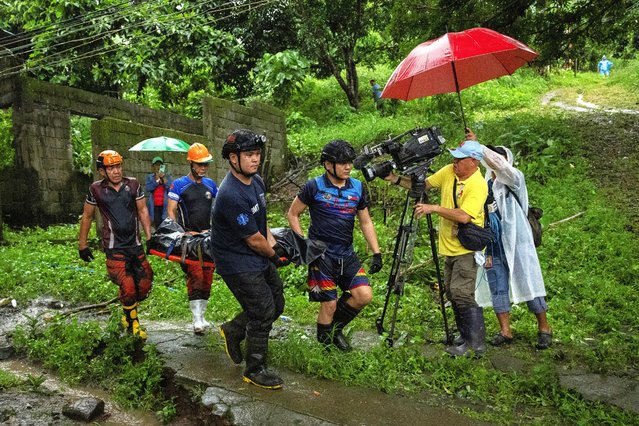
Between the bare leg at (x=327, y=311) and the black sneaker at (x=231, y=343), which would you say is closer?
the black sneaker at (x=231, y=343)

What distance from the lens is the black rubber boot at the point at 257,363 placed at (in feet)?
13.2

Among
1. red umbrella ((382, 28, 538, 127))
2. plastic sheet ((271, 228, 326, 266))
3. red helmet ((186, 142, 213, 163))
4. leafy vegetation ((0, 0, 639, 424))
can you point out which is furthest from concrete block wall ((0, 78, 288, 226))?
plastic sheet ((271, 228, 326, 266))

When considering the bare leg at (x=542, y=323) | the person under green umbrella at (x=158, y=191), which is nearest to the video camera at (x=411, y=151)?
the bare leg at (x=542, y=323)

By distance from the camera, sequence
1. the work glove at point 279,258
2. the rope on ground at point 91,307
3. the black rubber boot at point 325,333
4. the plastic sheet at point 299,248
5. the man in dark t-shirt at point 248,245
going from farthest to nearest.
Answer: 1. the rope on ground at point 91,307
2. the black rubber boot at point 325,333
3. the plastic sheet at point 299,248
4. the work glove at point 279,258
5. the man in dark t-shirt at point 248,245

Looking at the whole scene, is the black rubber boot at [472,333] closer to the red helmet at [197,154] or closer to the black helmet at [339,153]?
the black helmet at [339,153]

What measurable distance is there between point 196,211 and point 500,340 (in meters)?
3.23

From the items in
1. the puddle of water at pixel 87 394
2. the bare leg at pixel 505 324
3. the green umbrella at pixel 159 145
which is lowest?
the puddle of water at pixel 87 394

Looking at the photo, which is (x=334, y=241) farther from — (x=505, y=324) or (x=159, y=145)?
(x=159, y=145)

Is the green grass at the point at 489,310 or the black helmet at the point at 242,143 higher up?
the black helmet at the point at 242,143

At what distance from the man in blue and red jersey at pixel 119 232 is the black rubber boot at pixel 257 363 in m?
1.50

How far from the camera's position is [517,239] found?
5.02 metres

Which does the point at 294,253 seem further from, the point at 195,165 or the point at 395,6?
the point at 395,6

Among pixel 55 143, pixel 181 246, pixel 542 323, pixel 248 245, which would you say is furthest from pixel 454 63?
pixel 55 143

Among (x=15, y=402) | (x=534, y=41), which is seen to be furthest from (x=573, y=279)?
(x=534, y=41)
